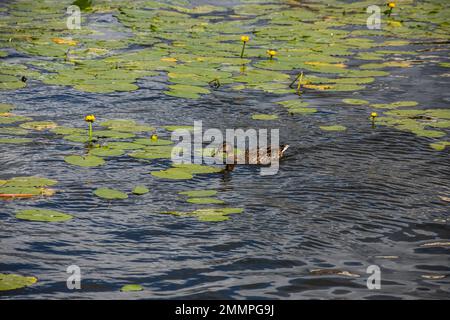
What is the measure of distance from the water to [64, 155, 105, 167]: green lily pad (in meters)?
0.06

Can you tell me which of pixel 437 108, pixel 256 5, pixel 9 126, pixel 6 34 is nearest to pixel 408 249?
pixel 437 108

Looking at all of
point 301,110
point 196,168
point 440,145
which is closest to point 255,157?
point 196,168

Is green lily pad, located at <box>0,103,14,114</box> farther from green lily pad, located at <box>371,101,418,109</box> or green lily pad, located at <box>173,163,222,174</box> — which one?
green lily pad, located at <box>371,101,418,109</box>

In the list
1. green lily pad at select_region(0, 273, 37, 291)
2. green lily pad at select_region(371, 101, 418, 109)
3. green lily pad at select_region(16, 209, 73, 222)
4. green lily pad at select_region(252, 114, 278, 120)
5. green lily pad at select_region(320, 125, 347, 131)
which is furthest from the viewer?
green lily pad at select_region(371, 101, 418, 109)

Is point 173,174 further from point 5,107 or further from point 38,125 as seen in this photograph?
point 5,107

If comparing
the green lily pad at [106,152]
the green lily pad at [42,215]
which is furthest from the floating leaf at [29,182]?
the green lily pad at [106,152]

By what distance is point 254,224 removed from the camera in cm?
483

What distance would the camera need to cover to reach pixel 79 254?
14.5 feet

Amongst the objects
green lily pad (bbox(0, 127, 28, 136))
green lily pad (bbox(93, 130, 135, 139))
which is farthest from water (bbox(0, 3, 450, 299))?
green lily pad (bbox(93, 130, 135, 139))

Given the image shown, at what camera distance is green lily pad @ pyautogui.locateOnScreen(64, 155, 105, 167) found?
18.2 feet

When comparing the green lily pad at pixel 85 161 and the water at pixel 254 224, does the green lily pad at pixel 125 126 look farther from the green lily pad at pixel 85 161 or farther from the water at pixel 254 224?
the green lily pad at pixel 85 161

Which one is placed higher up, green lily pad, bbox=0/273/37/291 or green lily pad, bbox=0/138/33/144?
green lily pad, bbox=0/138/33/144

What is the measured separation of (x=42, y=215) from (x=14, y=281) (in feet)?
2.57

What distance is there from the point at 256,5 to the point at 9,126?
18.4ft
